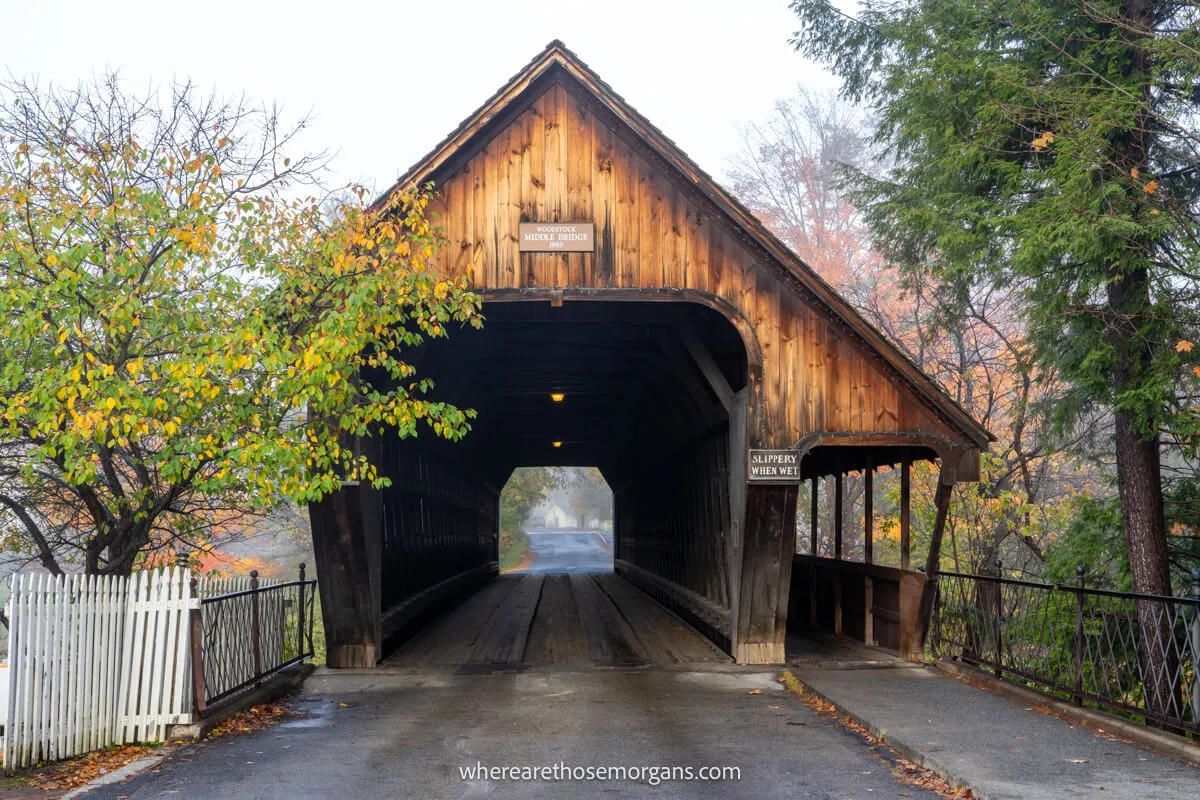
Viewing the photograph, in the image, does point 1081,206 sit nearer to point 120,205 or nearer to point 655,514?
point 120,205

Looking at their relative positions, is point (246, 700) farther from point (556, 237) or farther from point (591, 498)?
point (591, 498)

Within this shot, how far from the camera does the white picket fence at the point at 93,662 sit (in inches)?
286

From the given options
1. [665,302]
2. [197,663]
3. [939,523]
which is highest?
[665,302]

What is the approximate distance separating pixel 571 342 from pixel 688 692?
676 centimetres

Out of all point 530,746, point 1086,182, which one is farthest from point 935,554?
point 530,746

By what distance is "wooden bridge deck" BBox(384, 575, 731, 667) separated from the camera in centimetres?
1325

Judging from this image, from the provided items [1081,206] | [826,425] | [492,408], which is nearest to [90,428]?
[826,425]

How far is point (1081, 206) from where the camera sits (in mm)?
9812

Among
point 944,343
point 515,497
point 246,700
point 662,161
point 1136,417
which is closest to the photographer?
point 246,700

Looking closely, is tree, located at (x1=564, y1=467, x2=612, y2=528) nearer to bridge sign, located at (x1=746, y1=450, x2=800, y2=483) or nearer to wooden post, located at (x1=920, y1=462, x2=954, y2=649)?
A: wooden post, located at (x1=920, y1=462, x2=954, y2=649)

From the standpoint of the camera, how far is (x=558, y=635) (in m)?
16.0

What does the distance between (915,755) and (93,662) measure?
5930 millimetres

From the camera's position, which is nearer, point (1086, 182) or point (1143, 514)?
point (1086, 182)

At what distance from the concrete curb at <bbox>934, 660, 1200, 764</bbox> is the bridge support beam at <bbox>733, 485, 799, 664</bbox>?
1.83 metres
